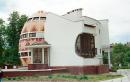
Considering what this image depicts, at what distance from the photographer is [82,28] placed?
42094 mm

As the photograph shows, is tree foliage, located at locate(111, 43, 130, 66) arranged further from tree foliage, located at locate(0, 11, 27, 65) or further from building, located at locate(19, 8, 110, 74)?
building, located at locate(19, 8, 110, 74)

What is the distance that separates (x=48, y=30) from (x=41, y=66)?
5053mm

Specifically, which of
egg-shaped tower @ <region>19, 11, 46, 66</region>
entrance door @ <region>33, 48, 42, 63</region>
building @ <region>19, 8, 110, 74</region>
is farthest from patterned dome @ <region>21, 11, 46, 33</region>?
entrance door @ <region>33, 48, 42, 63</region>

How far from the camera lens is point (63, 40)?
43875 mm

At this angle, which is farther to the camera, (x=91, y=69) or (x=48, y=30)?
(x=48, y=30)

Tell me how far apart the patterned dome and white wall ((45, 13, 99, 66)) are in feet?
35.5

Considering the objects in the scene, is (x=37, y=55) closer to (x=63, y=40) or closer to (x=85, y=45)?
(x=63, y=40)

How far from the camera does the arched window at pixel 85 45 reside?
4256cm

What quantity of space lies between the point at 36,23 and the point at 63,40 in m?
15.1

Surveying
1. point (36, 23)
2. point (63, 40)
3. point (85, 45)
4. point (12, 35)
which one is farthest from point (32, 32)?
point (12, 35)

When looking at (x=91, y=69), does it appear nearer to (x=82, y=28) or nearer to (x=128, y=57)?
(x=82, y=28)

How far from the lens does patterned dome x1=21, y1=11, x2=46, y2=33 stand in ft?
187

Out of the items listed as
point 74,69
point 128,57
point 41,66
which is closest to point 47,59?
point 41,66

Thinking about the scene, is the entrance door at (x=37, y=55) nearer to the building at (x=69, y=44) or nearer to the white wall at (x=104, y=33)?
the building at (x=69, y=44)
